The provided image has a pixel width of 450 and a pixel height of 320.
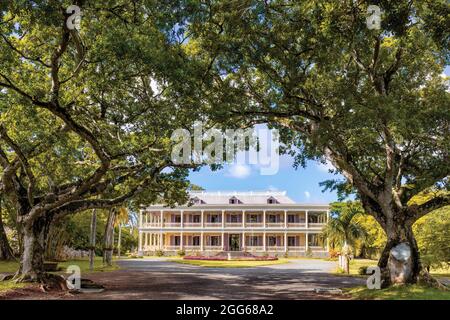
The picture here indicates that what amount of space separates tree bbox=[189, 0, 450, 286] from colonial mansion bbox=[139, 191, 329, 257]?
45809 mm

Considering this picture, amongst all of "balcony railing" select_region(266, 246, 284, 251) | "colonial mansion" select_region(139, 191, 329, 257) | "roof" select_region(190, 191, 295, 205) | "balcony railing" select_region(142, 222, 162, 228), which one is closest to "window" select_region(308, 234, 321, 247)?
"colonial mansion" select_region(139, 191, 329, 257)

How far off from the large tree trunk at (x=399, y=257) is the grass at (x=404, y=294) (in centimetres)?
68

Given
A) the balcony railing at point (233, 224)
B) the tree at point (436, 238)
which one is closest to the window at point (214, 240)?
the balcony railing at point (233, 224)

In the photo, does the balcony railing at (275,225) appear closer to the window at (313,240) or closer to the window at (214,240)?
the window at (313,240)

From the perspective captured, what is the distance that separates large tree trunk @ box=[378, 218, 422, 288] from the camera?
1838 cm

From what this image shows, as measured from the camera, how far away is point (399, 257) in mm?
18438

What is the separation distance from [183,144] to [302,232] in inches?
2036

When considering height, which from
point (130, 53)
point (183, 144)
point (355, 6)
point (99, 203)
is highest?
point (355, 6)

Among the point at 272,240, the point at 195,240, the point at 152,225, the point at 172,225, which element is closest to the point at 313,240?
the point at 272,240

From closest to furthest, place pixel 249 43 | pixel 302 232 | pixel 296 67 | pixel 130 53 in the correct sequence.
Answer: pixel 130 53 → pixel 249 43 → pixel 296 67 → pixel 302 232

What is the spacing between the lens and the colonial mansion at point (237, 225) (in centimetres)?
6819

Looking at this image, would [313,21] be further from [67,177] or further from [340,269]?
[340,269]

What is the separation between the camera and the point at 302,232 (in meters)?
68.4

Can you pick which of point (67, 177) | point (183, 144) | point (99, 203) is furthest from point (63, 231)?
point (183, 144)
